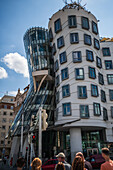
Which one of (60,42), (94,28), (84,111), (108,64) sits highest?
(94,28)

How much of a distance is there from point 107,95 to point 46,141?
14.2 m

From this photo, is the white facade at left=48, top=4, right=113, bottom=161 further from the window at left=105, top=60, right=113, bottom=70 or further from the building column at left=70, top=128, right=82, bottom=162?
the window at left=105, top=60, right=113, bottom=70

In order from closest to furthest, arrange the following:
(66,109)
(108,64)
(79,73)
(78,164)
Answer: (78,164) < (66,109) < (79,73) < (108,64)

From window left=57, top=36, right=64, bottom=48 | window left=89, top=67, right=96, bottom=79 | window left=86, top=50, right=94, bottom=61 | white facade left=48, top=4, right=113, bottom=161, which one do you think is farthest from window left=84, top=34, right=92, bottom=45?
window left=89, top=67, right=96, bottom=79

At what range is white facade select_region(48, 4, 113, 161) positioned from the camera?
23.9 meters

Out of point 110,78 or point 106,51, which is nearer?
point 110,78

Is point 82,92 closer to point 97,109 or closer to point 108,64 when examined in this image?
point 97,109

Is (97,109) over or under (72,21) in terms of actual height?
under

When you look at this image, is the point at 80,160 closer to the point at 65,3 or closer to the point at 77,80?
the point at 77,80

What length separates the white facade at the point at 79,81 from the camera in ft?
78.5

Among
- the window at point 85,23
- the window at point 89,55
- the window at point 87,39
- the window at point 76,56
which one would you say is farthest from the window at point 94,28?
the window at point 76,56

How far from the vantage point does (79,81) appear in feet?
83.3

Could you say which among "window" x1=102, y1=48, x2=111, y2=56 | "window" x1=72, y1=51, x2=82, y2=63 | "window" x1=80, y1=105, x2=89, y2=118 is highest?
"window" x1=102, y1=48, x2=111, y2=56

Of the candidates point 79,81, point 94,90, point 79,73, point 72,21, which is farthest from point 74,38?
point 94,90
